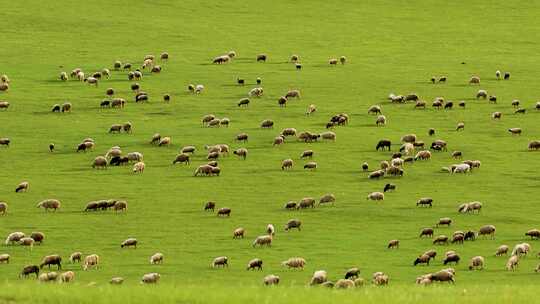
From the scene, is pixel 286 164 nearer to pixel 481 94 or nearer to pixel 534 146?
pixel 534 146

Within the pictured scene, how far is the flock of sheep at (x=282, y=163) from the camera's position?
120ft

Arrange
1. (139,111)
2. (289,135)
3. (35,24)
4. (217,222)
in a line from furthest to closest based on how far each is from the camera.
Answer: (35,24) → (139,111) → (289,135) → (217,222)

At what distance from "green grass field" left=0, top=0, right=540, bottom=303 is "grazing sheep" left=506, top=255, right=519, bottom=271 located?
48cm

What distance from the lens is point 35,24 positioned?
283ft

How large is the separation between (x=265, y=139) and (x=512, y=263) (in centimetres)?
2201

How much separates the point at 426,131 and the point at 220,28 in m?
31.1

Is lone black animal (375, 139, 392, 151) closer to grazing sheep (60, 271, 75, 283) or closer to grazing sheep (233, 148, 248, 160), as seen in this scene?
grazing sheep (233, 148, 248, 160)

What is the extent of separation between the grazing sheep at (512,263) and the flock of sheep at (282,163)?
29mm

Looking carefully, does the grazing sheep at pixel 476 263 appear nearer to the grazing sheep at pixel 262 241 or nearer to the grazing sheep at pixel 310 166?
the grazing sheep at pixel 262 241

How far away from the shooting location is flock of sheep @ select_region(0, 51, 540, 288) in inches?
1441

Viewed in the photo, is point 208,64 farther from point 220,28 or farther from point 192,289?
point 192,289

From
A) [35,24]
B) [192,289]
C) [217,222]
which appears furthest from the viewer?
[35,24]

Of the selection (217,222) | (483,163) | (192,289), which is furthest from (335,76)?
(192,289)

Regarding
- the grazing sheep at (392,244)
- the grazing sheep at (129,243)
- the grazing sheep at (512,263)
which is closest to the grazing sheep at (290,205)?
the grazing sheep at (392,244)
